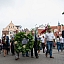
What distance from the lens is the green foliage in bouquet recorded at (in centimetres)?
1362

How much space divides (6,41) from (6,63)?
18.5ft

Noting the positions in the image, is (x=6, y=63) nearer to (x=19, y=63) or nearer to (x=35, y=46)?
(x=19, y=63)

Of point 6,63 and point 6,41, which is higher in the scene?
point 6,41

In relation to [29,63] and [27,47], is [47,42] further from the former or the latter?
[29,63]

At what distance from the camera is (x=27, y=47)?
13734mm

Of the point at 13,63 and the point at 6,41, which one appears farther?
the point at 6,41

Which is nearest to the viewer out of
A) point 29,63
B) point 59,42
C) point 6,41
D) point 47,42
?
point 29,63

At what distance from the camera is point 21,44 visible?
1372 centimetres

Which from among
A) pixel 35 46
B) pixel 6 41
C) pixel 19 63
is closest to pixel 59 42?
pixel 6 41

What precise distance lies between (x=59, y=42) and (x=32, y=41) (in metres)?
10.9

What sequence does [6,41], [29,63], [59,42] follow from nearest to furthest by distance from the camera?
[29,63] < [6,41] < [59,42]

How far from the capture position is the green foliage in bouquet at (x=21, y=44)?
1362cm

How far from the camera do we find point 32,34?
1443cm

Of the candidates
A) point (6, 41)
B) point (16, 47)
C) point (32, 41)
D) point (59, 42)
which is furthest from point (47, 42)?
point (59, 42)
